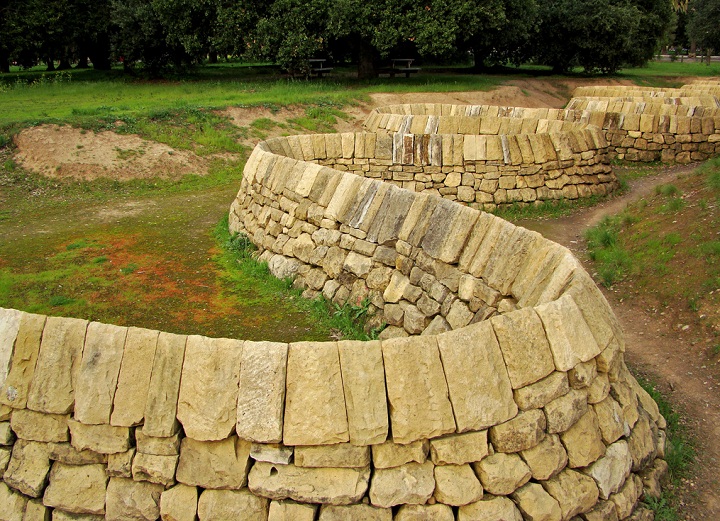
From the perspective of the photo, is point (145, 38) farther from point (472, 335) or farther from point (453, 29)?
point (472, 335)

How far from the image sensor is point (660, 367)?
6.67 meters

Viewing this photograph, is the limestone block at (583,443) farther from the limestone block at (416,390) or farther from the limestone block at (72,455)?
the limestone block at (72,455)

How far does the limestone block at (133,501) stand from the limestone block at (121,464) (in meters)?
0.07

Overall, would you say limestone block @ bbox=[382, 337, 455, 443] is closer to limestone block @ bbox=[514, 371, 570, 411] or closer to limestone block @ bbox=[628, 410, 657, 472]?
limestone block @ bbox=[514, 371, 570, 411]

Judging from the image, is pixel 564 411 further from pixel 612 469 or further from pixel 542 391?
pixel 612 469

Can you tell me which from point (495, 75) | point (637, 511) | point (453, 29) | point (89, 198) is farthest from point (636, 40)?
point (637, 511)

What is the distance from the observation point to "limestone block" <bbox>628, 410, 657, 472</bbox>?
4.41 m

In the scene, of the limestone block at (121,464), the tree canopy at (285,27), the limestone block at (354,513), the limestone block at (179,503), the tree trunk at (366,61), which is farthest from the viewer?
the tree trunk at (366,61)

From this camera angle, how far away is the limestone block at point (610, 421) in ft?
14.0

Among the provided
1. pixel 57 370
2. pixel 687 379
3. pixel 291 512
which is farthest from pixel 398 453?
pixel 687 379

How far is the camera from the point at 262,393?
12.5ft

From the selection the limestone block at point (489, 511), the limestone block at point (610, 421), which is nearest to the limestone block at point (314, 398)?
the limestone block at point (489, 511)

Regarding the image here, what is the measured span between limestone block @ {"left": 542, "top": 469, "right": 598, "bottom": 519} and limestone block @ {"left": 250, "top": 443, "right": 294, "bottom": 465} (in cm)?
157

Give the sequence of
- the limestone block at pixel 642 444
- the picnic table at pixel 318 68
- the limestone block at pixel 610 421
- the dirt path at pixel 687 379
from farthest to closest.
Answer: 1. the picnic table at pixel 318 68
2. the dirt path at pixel 687 379
3. the limestone block at pixel 642 444
4. the limestone block at pixel 610 421
